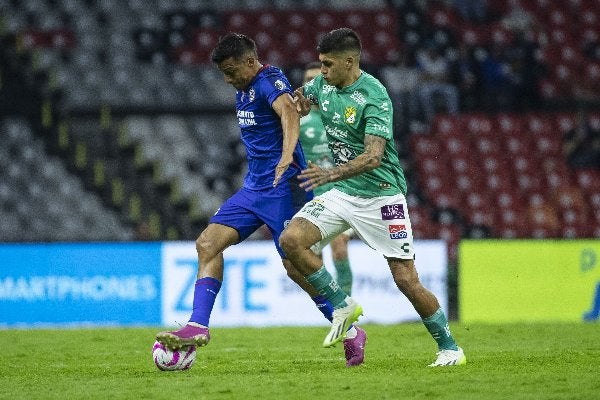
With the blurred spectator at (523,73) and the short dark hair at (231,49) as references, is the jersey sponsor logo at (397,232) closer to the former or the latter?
the short dark hair at (231,49)

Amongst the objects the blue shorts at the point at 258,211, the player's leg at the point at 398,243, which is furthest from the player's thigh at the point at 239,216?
the player's leg at the point at 398,243

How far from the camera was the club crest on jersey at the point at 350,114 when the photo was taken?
760cm

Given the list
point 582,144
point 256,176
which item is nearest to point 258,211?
point 256,176

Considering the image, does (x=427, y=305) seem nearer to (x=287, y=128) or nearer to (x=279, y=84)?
(x=287, y=128)

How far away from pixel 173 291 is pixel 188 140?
6.03 metres

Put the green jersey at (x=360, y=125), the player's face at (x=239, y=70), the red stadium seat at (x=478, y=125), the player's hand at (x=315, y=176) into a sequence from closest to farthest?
the player's hand at (x=315, y=176), the green jersey at (x=360, y=125), the player's face at (x=239, y=70), the red stadium seat at (x=478, y=125)

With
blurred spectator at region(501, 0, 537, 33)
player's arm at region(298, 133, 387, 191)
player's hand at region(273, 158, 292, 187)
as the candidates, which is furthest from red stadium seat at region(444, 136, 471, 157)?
player's arm at region(298, 133, 387, 191)

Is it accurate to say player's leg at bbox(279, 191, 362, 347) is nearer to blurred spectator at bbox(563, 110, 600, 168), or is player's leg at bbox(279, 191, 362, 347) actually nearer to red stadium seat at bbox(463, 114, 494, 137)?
red stadium seat at bbox(463, 114, 494, 137)

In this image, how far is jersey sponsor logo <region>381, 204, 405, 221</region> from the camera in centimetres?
770

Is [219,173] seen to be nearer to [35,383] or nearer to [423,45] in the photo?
[423,45]

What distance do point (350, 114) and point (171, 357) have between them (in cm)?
198

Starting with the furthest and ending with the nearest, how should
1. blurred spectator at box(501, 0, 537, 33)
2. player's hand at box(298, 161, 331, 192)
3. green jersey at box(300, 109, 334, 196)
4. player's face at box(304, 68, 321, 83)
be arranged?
blurred spectator at box(501, 0, 537, 33)
green jersey at box(300, 109, 334, 196)
player's face at box(304, 68, 321, 83)
player's hand at box(298, 161, 331, 192)

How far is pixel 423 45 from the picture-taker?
20500mm

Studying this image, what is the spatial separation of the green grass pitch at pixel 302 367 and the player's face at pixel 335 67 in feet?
6.33
